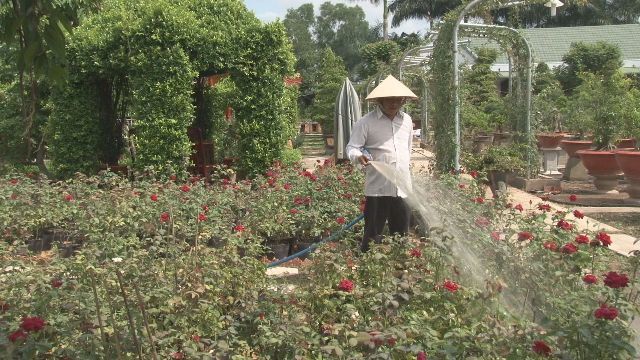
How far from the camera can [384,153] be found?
475 cm

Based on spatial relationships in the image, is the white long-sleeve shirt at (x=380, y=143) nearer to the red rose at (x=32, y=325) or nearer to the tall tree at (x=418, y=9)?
the red rose at (x=32, y=325)

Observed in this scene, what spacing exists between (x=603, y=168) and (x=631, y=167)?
1.03 meters

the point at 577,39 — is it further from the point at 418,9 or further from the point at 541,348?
the point at 541,348

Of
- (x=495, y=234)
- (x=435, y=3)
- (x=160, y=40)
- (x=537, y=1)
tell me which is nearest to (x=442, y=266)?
(x=495, y=234)

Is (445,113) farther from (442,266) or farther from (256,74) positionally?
(442,266)

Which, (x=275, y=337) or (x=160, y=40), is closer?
(x=275, y=337)

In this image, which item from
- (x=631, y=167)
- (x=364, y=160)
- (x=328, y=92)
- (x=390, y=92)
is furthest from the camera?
(x=328, y=92)

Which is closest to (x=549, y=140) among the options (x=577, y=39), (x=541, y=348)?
(x=541, y=348)

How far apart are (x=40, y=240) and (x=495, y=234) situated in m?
4.53

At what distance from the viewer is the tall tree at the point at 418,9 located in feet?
141

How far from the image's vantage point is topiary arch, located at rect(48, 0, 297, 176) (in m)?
9.28

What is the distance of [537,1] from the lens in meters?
9.78

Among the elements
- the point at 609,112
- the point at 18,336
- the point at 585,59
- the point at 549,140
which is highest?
the point at 585,59

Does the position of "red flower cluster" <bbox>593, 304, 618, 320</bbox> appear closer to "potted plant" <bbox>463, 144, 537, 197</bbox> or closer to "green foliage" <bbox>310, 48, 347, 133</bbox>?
"potted plant" <bbox>463, 144, 537, 197</bbox>
